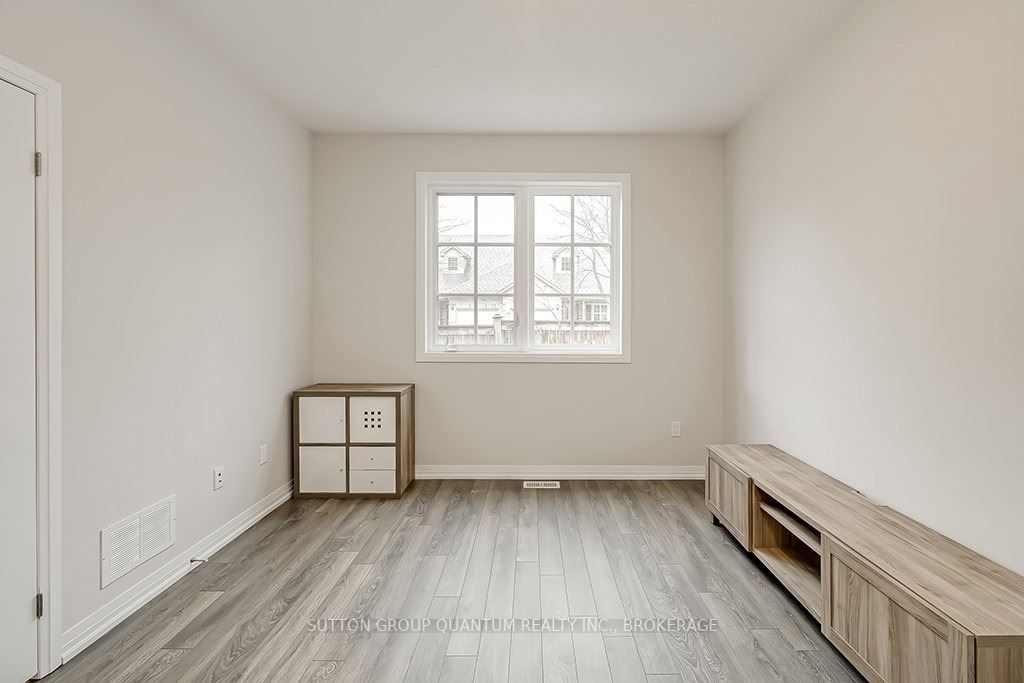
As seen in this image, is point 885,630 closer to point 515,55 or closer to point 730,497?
point 730,497

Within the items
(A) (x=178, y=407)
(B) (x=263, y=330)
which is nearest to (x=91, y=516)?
(A) (x=178, y=407)

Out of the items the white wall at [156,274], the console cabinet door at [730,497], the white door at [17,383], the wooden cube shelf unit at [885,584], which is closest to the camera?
the wooden cube shelf unit at [885,584]

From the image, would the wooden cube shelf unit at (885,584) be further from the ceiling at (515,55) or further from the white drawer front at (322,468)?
the white drawer front at (322,468)

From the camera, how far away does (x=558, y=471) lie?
471cm

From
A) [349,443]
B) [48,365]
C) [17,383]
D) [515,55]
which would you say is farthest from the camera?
[349,443]

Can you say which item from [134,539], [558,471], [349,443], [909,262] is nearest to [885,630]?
[909,262]

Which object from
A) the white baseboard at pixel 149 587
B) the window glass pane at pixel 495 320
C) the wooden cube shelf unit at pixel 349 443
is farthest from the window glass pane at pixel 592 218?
the white baseboard at pixel 149 587

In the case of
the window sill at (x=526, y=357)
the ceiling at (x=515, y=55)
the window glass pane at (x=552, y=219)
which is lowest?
the window sill at (x=526, y=357)

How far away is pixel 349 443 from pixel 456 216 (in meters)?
1.93

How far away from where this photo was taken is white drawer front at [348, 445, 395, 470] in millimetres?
4203

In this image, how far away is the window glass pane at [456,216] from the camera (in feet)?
15.7

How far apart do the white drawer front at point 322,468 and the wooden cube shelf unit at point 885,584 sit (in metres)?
2.64

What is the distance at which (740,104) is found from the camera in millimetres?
4000

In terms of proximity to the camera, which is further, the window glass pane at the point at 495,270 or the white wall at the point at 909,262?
the window glass pane at the point at 495,270
